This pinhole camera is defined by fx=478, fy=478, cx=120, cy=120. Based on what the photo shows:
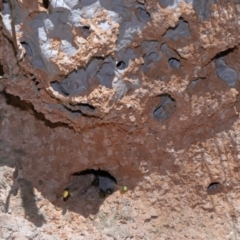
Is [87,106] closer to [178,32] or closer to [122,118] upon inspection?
[122,118]

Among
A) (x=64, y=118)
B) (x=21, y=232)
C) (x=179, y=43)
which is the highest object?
(x=179, y=43)

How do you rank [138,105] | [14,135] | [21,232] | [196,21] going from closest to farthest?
[196,21], [138,105], [21,232], [14,135]

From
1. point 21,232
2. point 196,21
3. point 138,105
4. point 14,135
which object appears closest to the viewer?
point 196,21

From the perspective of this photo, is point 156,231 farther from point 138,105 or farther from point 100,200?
point 138,105

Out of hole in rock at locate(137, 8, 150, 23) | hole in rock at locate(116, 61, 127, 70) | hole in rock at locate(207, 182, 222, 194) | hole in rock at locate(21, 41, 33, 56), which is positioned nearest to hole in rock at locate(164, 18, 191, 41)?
hole in rock at locate(137, 8, 150, 23)

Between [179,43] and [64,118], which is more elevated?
[179,43]

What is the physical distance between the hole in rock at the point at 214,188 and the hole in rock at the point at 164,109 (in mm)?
452

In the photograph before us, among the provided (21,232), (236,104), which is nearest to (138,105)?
(236,104)

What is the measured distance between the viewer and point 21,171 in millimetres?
2592

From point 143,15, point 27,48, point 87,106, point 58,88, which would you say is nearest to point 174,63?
point 143,15

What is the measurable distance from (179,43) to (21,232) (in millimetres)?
1252

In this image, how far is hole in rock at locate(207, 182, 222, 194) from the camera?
8.23 ft

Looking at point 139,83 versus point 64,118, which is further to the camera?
point 64,118

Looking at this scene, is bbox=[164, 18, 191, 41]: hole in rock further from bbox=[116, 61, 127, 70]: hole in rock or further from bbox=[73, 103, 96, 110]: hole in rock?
bbox=[73, 103, 96, 110]: hole in rock
